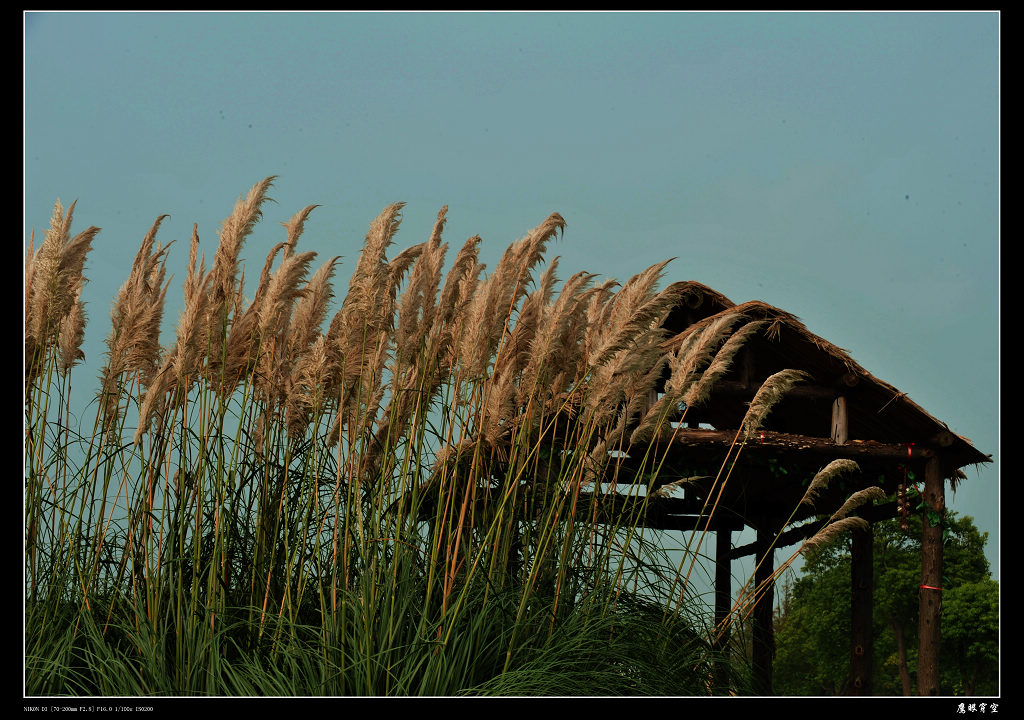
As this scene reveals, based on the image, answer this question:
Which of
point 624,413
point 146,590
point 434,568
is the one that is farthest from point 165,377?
point 624,413

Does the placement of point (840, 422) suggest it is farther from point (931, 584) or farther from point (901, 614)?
point (901, 614)

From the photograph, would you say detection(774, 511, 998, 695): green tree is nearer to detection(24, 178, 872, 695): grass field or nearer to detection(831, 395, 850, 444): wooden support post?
detection(831, 395, 850, 444): wooden support post

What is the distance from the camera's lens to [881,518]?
8086mm

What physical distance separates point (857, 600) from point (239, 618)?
6182mm

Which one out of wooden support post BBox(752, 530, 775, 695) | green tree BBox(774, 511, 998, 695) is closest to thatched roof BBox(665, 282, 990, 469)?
wooden support post BBox(752, 530, 775, 695)

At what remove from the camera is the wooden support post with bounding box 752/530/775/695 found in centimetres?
429

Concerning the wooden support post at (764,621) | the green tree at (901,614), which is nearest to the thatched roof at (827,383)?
the wooden support post at (764,621)

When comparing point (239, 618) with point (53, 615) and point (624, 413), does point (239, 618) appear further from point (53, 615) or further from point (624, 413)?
point (624, 413)

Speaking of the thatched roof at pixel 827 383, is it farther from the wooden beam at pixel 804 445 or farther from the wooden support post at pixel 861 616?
the wooden support post at pixel 861 616

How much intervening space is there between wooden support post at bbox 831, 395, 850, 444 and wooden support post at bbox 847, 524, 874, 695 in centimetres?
119

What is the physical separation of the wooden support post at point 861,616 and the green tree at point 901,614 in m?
12.0

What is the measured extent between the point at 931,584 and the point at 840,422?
138 cm

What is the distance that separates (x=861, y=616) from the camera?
25.8 feet

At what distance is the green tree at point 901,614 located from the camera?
1955 cm
